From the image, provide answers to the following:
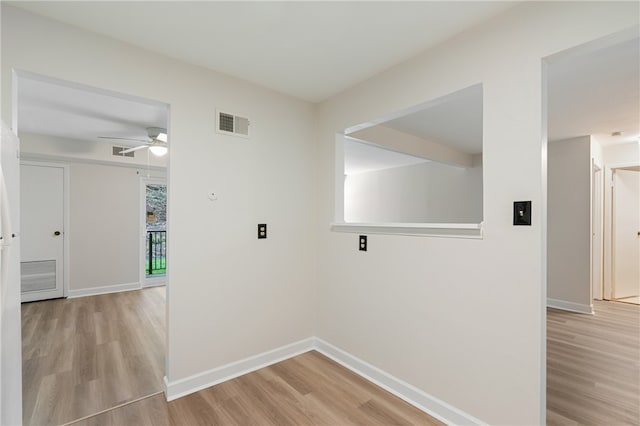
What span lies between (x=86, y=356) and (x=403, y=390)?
2.90 m

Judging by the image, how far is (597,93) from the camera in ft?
9.12

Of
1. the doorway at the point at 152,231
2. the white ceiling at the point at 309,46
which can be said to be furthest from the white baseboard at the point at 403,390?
the doorway at the point at 152,231

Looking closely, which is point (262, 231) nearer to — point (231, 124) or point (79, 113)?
point (231, 124)

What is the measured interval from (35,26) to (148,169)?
13.6 feet

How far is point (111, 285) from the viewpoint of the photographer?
5191mm

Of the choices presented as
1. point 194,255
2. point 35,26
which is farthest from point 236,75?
point 194,255

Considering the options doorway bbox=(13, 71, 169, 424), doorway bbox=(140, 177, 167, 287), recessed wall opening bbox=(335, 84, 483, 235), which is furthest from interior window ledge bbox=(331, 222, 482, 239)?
doorway bbox=(140, 177, 167, 287)

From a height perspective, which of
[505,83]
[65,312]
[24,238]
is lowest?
[65,312]

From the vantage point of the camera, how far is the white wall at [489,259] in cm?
152

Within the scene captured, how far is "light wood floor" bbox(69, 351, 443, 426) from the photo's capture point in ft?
6.19

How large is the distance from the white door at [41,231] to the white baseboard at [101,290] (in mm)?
166

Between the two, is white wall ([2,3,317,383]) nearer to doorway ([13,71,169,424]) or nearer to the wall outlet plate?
doorway ([13,71,169,424])

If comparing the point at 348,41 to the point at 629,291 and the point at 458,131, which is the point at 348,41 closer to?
the point at 458,131

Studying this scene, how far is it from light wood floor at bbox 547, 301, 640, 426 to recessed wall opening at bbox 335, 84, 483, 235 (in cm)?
151
